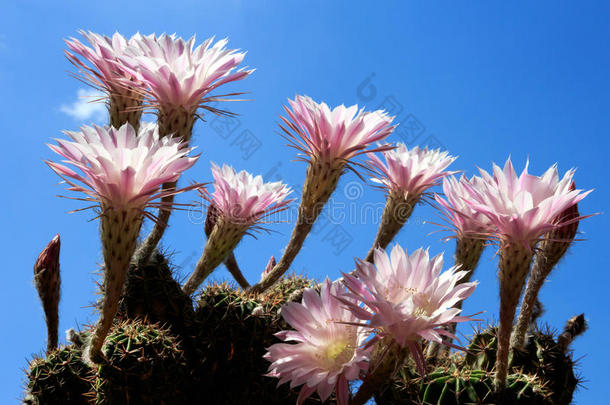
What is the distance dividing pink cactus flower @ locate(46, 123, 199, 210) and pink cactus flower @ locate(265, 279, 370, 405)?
0.55m

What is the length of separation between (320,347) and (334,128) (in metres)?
0.85

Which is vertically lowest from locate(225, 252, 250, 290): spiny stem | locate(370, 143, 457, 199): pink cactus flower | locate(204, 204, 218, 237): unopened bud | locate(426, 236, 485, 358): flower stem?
locate(225, 252, 250, 290): spiny stem

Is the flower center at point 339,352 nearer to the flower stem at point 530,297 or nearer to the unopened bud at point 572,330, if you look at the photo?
the flower stem at point 530,297

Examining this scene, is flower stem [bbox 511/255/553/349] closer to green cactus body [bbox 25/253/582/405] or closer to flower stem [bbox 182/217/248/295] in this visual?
green cactus body [bbox 25/253/582/405]

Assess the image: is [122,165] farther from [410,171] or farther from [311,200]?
[410,171]

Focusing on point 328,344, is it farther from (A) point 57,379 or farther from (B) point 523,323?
(A) point 57,379

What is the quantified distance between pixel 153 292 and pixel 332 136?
91 cm

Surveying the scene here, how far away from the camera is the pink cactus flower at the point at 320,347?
167 centimetres

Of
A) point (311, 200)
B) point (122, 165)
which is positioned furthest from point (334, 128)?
point (122, 165)

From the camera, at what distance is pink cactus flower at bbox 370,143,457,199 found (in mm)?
2406

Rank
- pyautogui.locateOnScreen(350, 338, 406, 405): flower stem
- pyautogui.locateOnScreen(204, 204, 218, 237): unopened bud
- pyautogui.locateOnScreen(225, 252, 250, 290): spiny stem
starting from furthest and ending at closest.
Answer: pyautogui.locateOnScreen(225, 252, 250, 290): spiny stem < pyautogui.locateOnScreen(204, 204, 218, 237): unopened bud < pyautogui.locateOnScreen(350, 338, 406, 405): flower stem

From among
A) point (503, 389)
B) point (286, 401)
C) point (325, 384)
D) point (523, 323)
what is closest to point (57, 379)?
point (286, 401)

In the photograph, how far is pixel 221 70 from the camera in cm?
213

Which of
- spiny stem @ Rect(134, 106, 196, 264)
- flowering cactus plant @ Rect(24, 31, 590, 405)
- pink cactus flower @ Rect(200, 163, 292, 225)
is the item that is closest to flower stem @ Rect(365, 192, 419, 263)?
flowering cactus plant @ Rect(24, 31, 590, 405)
